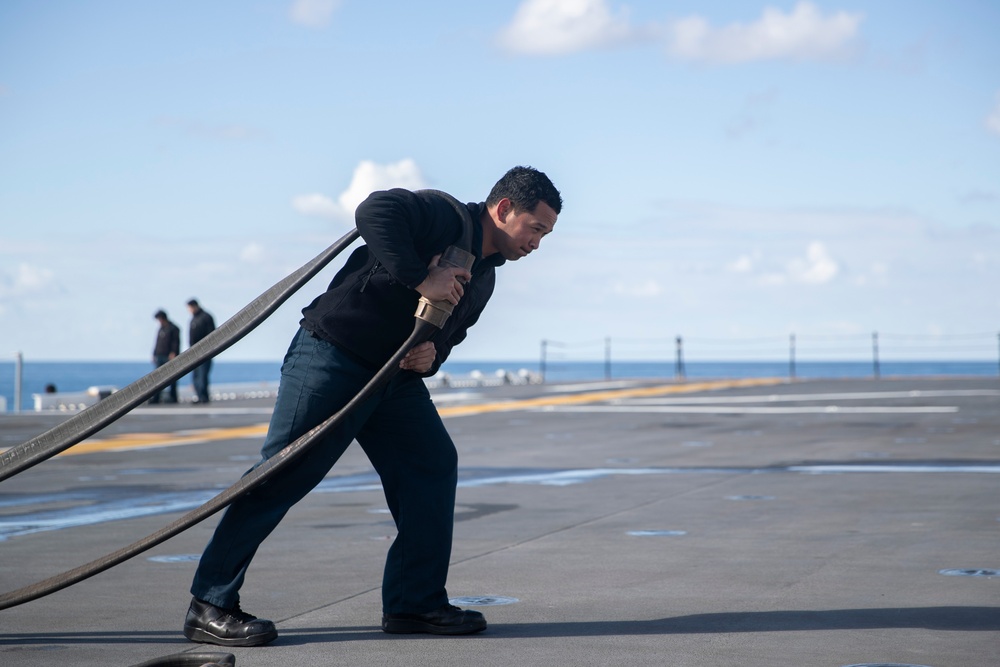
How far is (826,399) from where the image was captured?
826 inches

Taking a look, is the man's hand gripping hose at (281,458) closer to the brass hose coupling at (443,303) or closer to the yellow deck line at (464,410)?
the brass hose coupling at (443,303)

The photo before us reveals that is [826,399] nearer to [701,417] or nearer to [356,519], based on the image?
[701,417]

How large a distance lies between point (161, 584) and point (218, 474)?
15.8 ft

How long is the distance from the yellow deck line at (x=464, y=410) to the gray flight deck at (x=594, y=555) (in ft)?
0.98

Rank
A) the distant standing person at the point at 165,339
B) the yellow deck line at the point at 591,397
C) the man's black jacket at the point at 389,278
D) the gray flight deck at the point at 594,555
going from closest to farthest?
the man's black jacket at the point at 389,278, the gray flight deck at the point at 594,555, the yellow deck line at the point at 591,397, the distant standing person at the point at 165,339

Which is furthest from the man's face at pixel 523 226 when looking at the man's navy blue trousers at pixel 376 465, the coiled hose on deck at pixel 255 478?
the man's navy blue trousers at pixel 376 465

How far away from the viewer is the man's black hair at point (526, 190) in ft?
13.1

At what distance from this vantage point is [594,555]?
18.9ft

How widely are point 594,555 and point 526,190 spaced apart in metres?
2.34

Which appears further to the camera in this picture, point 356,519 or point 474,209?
point 356,519

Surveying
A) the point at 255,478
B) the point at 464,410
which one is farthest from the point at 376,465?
the point at 464,410

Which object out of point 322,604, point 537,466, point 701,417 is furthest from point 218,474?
point 701,417

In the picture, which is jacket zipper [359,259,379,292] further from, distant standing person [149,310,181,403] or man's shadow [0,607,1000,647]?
distant standing person [149,310,181,403]

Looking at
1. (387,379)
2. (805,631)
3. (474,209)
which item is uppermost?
(474,209)
